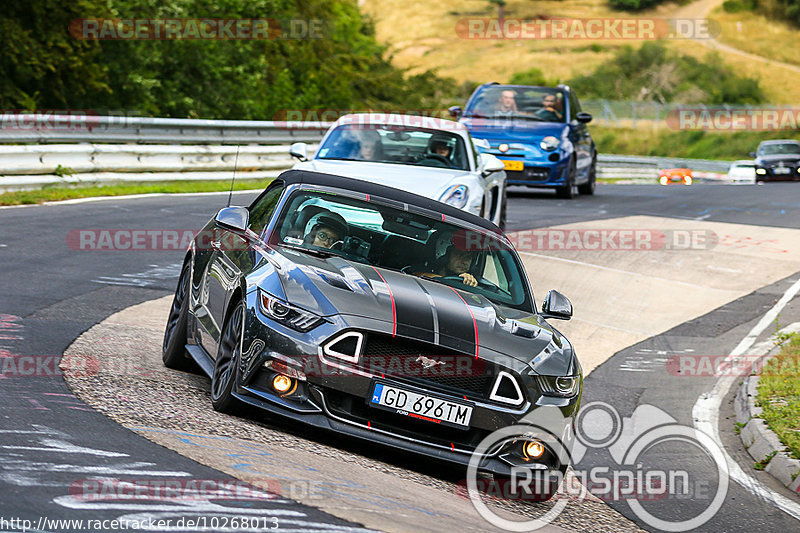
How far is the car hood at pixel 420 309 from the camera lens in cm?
581

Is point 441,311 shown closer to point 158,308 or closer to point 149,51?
point 158,308

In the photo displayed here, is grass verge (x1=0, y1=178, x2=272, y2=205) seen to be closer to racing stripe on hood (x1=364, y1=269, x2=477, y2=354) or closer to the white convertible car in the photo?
the white convertible car

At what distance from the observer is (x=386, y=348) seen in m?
5.72

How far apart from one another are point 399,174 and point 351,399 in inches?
238

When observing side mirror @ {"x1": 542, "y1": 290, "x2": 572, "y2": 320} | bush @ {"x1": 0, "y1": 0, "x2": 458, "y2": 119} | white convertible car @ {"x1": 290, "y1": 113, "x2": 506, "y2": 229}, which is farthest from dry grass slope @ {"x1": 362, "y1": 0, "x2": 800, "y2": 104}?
side mirror @ {"x1": 542, "y1": 290, "x2": 572, "y2": 320}

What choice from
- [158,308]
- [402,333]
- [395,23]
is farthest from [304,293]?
[395,23]

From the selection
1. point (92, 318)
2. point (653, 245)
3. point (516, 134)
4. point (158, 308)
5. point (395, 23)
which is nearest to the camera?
point (92, 318)

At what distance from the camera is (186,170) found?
21.4 m

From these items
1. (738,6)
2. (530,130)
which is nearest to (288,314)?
(530,130)

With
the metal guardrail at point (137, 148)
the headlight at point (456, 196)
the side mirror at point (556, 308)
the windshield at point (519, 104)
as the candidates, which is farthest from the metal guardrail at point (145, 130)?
the side mirror at point (556, 308)

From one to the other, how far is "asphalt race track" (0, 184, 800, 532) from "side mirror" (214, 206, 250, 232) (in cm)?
101

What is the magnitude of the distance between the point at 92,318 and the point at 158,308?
3.57 feet

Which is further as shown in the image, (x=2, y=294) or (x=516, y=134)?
(x=516, y=134)

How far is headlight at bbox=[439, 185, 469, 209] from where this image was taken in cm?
1136
